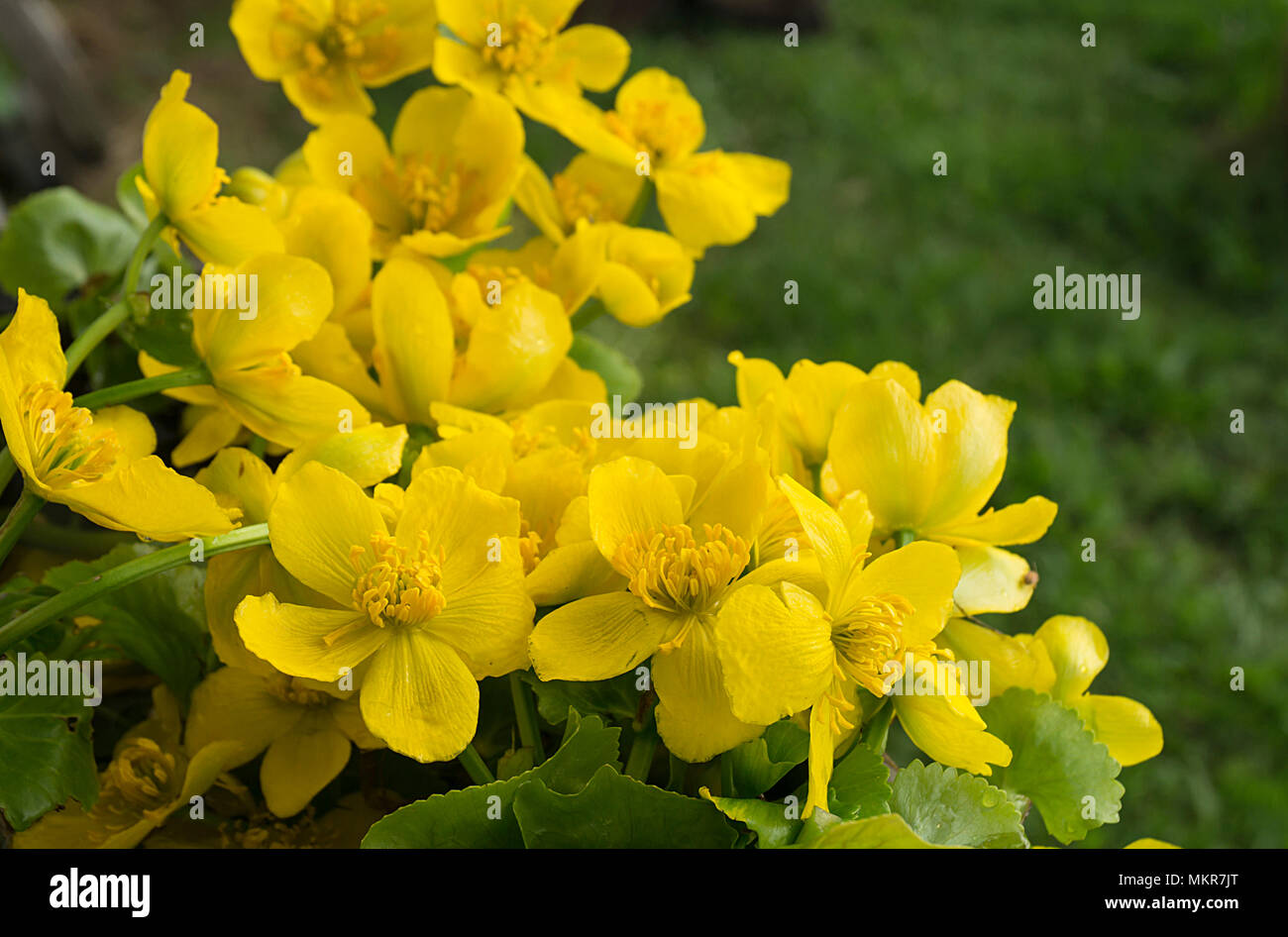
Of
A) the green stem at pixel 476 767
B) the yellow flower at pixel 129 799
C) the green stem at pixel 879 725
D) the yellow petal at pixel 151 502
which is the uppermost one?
the yellow petal at pixel 151 502

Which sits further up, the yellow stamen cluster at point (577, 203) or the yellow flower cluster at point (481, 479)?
the yellow stamen cluster at point (577, 203)

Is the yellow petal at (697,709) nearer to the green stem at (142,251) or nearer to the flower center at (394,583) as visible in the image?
the flower center at (394,583)

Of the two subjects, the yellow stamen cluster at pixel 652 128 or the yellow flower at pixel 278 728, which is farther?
the yellow stamen cluster at pixel 652 128

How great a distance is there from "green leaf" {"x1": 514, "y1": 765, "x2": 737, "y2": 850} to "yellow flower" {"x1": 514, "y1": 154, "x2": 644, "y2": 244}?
336 mm

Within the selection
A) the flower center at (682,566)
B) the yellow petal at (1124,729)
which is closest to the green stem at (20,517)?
the flower center at (682,566)

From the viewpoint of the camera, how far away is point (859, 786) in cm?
43

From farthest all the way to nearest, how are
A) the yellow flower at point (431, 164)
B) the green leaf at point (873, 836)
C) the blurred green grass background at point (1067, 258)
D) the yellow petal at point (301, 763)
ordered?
the blurred green grass background at point (1067, 258) → the yellow flower at point (431, 164) → the yellow petal at point (301, 763) → the green leaf at point (873, 836)

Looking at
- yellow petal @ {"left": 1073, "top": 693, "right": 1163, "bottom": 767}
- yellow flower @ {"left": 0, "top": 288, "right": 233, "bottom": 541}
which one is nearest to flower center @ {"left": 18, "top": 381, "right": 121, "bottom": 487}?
yellow flower @ {"left": 0, "top": 288, "right": 233, "bottom": 541}

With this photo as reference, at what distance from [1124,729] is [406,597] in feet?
1.07

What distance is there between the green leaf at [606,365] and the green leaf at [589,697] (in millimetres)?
288

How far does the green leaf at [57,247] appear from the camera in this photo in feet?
2.34

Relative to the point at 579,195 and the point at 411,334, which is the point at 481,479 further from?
the point at 579,195
